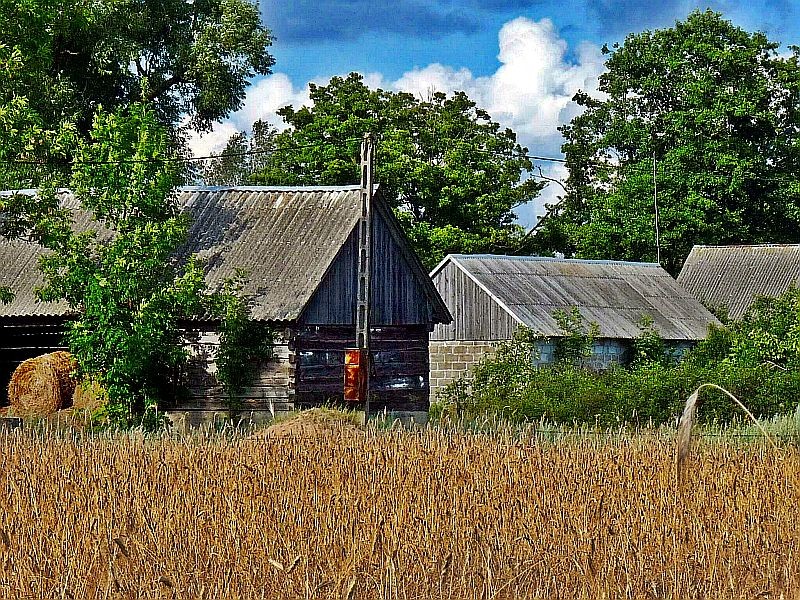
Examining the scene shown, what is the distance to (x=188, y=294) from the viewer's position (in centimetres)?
2250

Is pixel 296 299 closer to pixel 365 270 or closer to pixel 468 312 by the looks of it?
pixel 365 270

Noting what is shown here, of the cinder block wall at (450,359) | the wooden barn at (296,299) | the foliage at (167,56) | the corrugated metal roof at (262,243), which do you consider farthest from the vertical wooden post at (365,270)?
the foliage at (167,56)

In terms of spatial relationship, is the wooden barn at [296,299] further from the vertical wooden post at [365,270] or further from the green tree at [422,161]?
the green tree at [422,161]

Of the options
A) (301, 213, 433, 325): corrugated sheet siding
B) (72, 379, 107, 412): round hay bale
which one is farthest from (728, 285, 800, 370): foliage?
(72, 379, 107, 412): round hay bale

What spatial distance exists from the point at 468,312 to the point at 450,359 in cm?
128

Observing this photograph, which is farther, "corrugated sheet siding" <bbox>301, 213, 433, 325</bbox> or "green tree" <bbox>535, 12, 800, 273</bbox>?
"green tree" <bbox>535, 12, 800, 273</bbox>

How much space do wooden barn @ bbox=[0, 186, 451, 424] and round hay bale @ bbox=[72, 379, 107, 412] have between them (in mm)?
1302

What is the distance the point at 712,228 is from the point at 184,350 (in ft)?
89.7

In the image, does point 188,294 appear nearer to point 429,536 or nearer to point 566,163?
point 429,536

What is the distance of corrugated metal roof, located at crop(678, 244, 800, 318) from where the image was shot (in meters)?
42.4

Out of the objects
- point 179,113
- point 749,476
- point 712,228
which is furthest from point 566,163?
point 749,476

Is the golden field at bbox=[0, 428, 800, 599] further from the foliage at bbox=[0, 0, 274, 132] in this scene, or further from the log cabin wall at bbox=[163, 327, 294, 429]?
the foliage at bbox=[0, 0, 274, 132]

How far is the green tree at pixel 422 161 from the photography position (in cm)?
4119

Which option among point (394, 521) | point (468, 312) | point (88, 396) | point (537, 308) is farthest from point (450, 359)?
point (394, 521)
